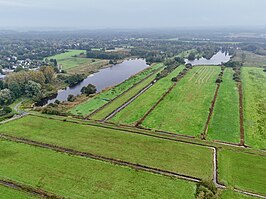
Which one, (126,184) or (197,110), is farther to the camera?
(197,110)

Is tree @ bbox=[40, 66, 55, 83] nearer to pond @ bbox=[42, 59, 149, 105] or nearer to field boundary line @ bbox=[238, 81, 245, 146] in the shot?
pond @ bbox=[42, 59, 149, 105]

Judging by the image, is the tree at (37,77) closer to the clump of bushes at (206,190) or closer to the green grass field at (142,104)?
the green grass field at (142,104)

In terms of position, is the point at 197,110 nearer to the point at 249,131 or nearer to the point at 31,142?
the point at 249,131

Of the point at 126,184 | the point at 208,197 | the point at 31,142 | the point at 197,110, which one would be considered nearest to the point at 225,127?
the point at 197,110

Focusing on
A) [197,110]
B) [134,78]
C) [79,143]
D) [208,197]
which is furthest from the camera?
[134,78]

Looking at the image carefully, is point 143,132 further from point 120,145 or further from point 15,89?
point 15,89

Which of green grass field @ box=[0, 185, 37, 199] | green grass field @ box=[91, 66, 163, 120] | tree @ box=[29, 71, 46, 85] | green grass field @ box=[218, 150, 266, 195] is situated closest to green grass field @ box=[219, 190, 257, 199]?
green grass field @ box=[218, 150, 266, 195]

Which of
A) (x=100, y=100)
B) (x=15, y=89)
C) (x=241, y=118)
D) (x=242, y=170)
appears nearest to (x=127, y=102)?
(x=100, y=100)

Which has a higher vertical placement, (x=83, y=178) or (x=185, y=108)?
(x=185, y=108)
